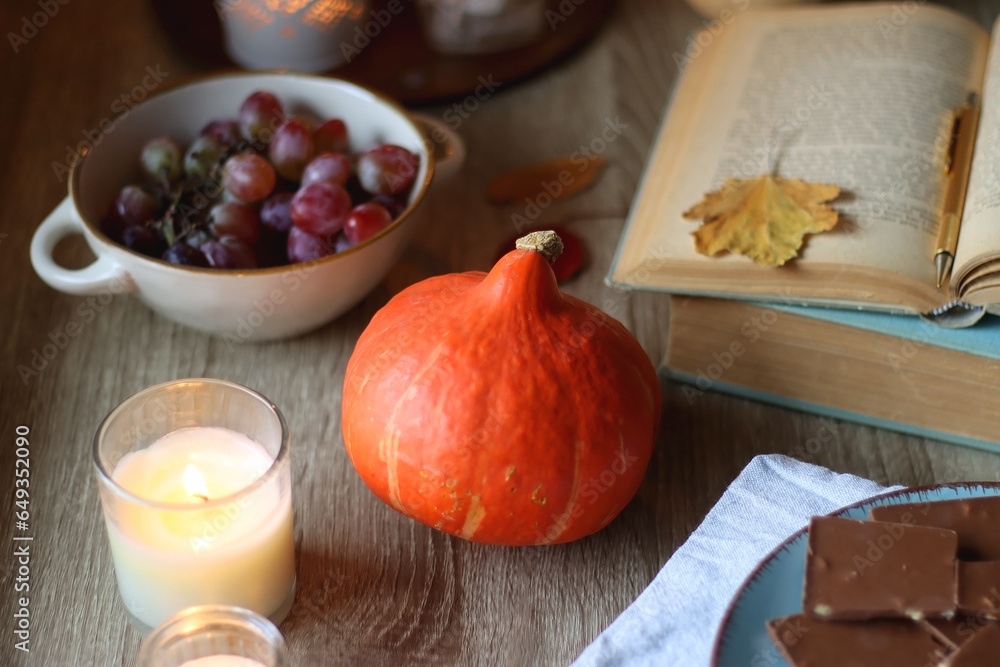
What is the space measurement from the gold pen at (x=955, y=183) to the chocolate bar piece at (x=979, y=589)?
0.28 meters

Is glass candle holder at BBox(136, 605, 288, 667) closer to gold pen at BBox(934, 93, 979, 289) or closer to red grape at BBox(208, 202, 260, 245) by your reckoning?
red grape at BBox(208, 202, 260, 245)

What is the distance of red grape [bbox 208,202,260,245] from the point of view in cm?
79

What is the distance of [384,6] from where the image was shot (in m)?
1.19

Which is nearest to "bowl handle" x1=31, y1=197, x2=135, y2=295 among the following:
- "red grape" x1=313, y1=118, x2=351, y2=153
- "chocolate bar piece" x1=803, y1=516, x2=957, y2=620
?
"red grape" x1=313, y1=118, x2=351, y2=153

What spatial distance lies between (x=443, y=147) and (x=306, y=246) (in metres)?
0.19

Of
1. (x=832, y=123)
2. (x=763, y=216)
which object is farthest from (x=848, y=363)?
(x=832, y=123)

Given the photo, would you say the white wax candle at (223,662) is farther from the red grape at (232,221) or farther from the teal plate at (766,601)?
the red grape at (232,221)

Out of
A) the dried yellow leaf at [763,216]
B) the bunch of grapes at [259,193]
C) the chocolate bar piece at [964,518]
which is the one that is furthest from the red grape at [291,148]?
the chocolate bar piece at [964,518]

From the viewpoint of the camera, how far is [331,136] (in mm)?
873

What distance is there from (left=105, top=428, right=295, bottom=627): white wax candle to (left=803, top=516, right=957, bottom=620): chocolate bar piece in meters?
0.32

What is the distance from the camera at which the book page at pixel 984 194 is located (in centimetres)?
72

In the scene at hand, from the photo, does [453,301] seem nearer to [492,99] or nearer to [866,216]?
[866,216]

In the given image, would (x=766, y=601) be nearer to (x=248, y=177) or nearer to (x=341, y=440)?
(x=341, y=440)

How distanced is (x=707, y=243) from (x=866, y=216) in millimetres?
134
